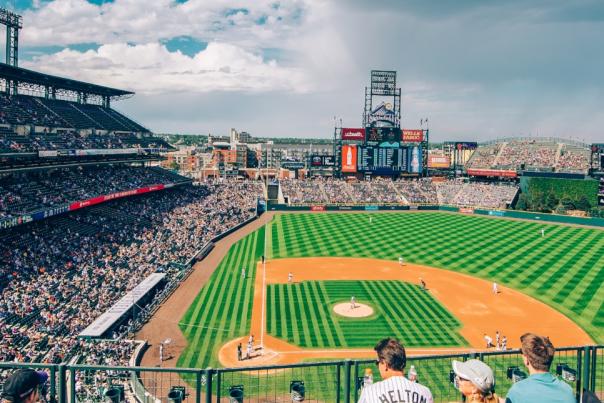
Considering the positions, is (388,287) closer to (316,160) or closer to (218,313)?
(218,313)

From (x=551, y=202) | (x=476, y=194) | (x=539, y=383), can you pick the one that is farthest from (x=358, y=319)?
(x=551, y=202)

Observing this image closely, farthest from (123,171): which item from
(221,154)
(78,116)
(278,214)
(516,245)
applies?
(221,154)

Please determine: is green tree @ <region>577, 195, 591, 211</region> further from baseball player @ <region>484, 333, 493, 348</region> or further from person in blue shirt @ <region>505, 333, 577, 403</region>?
person in blue shirt @ <region>505, 333, 577, 403</region>

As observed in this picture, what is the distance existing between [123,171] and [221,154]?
327 ft

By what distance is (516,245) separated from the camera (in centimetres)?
5147

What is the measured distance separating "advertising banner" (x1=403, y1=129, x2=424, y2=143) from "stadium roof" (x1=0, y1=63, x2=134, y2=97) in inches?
1771

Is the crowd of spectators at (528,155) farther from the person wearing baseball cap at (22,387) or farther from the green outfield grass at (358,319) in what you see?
the person wearing baseball cap at (22,387)

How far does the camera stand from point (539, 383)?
440 centimetres

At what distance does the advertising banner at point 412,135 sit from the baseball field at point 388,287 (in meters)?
24.5

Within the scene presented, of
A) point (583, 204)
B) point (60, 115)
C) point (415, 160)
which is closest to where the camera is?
point (60, 115)

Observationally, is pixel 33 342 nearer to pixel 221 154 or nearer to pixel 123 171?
pixel 123 171

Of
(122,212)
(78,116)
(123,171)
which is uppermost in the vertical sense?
(78,116)

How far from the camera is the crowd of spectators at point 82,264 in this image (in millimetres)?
22641

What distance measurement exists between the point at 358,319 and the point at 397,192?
55.6 m
